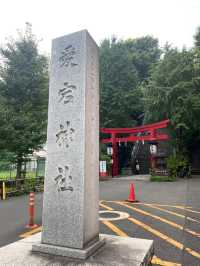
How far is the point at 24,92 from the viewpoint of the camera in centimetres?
1653

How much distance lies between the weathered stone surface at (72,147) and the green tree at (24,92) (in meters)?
10.9

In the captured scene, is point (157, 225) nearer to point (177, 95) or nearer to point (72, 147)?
point (72, 147)

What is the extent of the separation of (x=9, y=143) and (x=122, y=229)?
10158 millimetres

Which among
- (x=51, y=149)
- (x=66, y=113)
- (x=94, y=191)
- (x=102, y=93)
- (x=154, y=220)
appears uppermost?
(x=102, y=93)

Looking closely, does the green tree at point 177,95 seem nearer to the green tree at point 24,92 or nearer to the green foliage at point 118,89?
the green foliage at point 118,89

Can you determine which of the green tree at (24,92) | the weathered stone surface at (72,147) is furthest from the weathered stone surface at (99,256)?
the green tree at (24,92)

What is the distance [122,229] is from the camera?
267 inches

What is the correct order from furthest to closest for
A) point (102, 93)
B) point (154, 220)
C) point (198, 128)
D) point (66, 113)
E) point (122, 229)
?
point (102, 93), point (198, 128), point (154, 220), point (122, 229), point (66, 113)

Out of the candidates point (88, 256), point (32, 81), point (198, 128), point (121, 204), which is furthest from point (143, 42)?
point (88, 256)

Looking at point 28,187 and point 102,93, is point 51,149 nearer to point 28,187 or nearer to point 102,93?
point 28,187

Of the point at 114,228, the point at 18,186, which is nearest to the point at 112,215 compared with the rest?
the point at 114,228

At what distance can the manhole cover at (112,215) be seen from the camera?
317 inches

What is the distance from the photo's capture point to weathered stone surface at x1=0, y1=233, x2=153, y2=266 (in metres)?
3.79

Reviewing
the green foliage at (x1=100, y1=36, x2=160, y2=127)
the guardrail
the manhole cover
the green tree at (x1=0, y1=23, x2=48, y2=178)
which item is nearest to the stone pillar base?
the manhole cover
